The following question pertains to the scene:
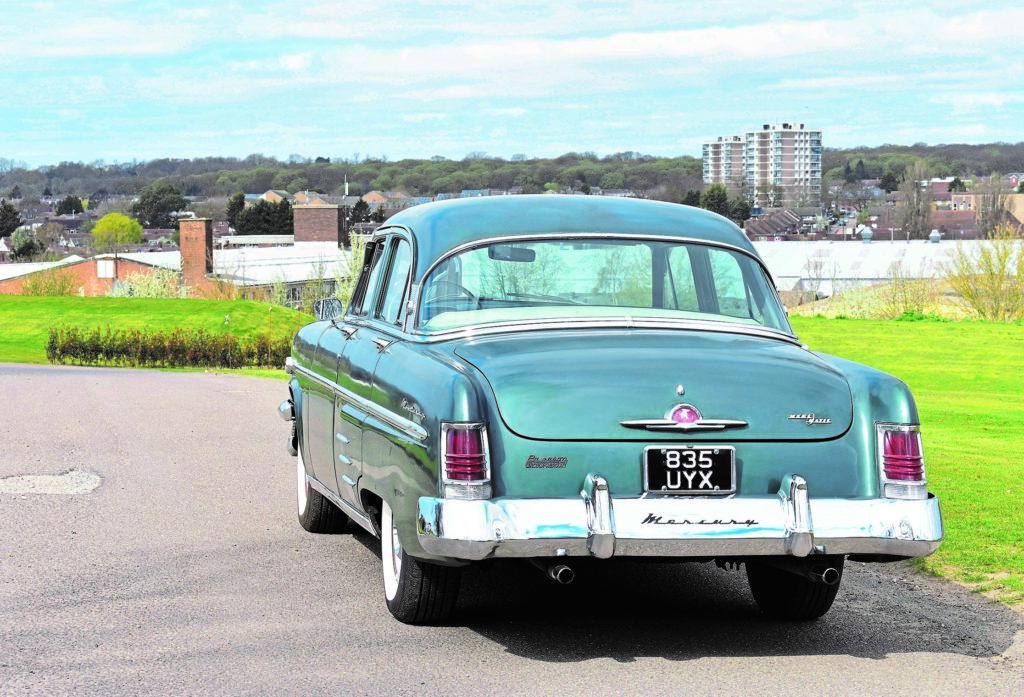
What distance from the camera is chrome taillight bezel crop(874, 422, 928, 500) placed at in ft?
19.4

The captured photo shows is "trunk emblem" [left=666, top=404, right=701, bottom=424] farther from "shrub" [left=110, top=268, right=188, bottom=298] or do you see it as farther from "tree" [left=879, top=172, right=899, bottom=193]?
"tree" [left=879, top=172, right=899, bottom=193]

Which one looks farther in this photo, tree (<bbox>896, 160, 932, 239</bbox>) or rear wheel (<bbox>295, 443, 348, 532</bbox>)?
tree (<bbox>896, 160, 932, 239</bbox>)

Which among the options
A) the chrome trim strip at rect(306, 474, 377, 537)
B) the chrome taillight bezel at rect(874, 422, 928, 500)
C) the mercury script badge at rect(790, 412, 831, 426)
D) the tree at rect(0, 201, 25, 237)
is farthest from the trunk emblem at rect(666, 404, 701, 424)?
the tree at rect(0, 201, 25, 237)

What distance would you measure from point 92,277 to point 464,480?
81.5 meters

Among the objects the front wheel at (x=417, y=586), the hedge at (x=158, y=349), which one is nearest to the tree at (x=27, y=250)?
the hedge at (x=158, y=349)

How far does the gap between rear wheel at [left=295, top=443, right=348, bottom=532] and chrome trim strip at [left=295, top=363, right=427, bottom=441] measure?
0.86m

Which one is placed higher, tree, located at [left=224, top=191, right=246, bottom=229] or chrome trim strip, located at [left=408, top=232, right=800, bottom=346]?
chrome trim strip, located at [left=408, top=232, right=800, bottom=346]

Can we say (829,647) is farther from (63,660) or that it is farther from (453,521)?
(63,660)

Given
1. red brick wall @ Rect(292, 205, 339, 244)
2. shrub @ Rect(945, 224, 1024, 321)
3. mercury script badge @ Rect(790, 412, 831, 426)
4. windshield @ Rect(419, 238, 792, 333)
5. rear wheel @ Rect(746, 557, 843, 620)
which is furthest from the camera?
red brick wall @ Rect(292, 205, 339, 244)

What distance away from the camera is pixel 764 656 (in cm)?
608

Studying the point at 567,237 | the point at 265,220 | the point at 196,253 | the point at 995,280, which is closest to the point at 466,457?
the point at 567,237

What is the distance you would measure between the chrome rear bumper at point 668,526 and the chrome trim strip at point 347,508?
1.17 meters

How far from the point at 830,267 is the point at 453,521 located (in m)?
73.6

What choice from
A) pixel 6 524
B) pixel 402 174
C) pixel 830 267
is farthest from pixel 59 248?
pixel 6 524
